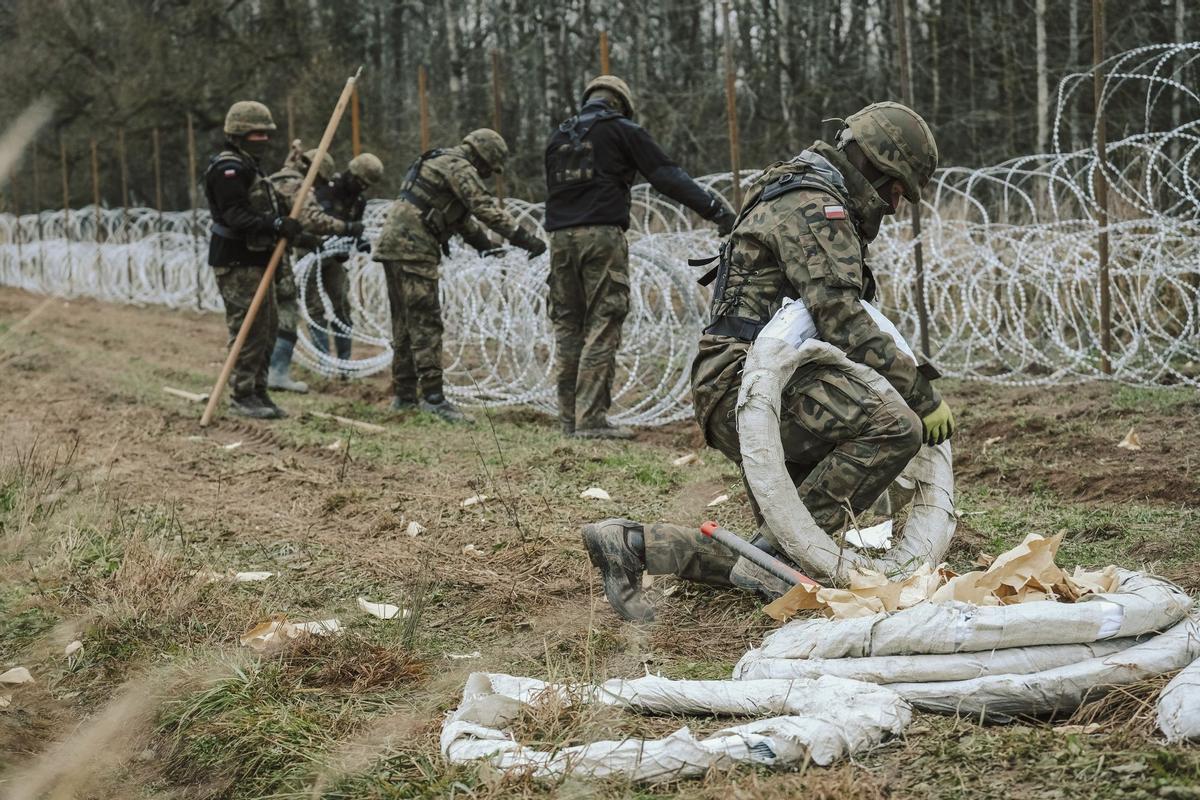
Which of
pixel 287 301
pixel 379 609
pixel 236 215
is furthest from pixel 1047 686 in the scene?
pixel 287 301

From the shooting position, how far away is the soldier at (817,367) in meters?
3.99

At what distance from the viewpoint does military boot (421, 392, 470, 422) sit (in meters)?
9.10

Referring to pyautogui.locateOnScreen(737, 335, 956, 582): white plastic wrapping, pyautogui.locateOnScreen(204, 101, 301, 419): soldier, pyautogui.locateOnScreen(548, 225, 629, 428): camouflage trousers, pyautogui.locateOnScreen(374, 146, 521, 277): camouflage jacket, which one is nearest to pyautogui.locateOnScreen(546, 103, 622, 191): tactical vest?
pyautogui.locateOnScreen(548, 225, 629, 428): camouflage trousers

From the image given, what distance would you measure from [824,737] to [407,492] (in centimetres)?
399

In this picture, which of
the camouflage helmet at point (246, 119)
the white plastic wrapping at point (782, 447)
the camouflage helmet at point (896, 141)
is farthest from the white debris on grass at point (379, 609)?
the camouflage helmet at point (246, 119)

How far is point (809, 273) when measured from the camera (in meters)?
3.98

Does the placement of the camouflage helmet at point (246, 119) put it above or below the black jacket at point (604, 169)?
above

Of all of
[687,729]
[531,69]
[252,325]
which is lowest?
[687,729]

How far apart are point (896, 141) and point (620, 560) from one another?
1659mm

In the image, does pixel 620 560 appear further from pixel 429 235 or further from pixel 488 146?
pixel 429 235

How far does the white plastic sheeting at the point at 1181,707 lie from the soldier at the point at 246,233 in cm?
730

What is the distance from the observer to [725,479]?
6.55 meters

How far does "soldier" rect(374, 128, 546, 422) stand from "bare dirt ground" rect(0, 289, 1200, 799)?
70 cm

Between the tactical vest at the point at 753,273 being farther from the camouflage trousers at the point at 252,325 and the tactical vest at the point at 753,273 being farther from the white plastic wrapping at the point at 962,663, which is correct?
the camouflage trousers at the point at 252,325
